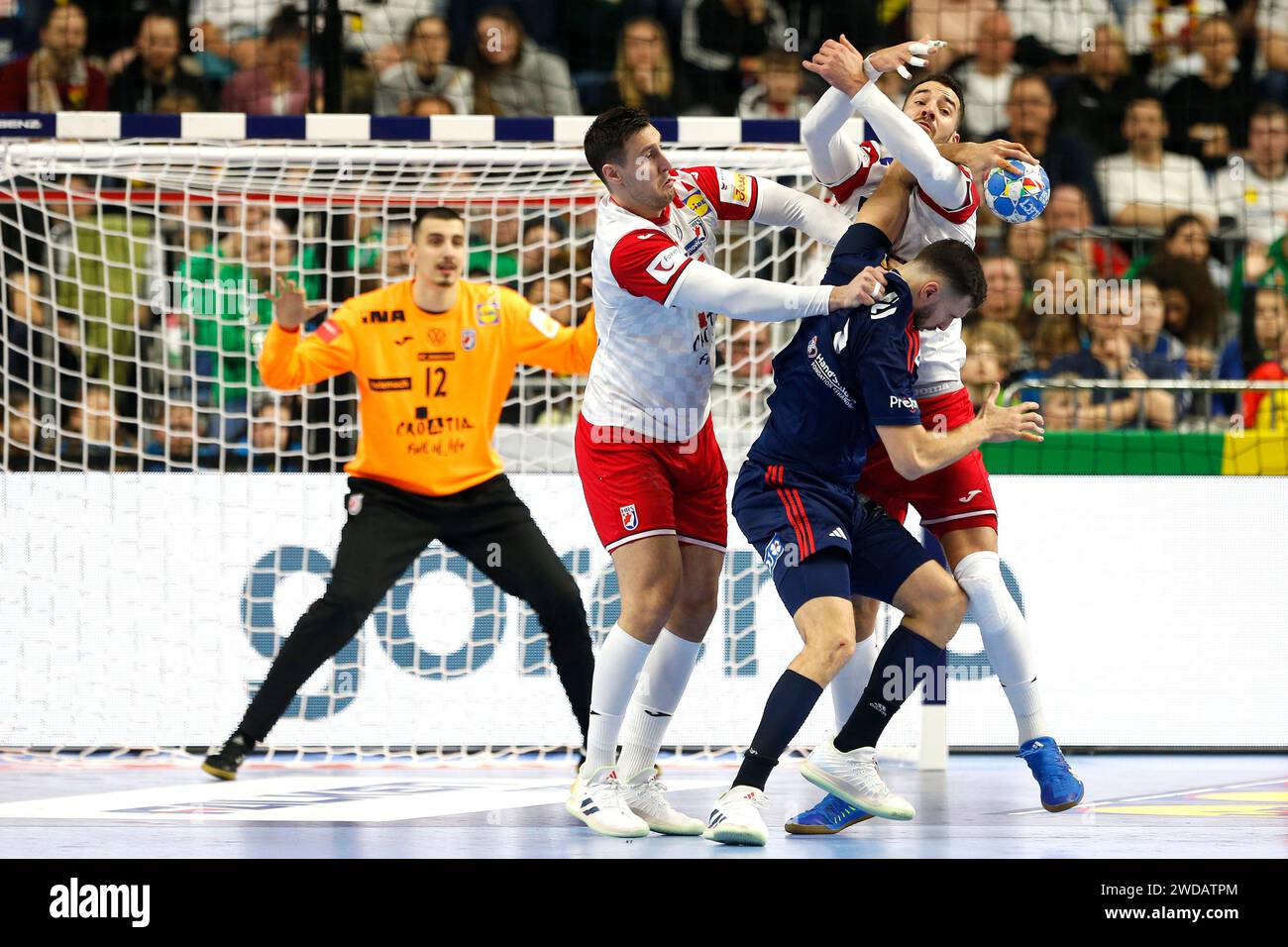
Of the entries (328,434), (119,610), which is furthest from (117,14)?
(119,610)

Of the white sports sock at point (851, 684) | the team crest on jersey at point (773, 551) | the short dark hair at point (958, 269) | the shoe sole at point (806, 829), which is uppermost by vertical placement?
the short dark hair at point (958, 269)

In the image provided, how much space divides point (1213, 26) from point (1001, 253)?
8.84ft

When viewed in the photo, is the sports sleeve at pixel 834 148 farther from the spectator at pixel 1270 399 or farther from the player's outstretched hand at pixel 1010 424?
the spectator at pixel 1270 399

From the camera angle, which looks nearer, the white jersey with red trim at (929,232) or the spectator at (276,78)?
the white jersey with red trim at (929,232)

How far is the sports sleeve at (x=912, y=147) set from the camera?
4.80m

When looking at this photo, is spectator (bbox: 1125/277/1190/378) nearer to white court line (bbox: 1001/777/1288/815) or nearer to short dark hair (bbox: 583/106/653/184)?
white court line (bbox: 1001/777/1288/815)

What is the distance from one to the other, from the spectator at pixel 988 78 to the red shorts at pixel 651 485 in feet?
19.2

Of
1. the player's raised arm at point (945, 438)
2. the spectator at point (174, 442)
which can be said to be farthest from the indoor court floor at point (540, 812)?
the spectator at point (174, 442)

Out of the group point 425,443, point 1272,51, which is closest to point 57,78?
point 425,443

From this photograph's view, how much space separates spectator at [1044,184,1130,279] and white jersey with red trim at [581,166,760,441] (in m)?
4.99

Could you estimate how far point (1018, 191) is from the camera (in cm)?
495

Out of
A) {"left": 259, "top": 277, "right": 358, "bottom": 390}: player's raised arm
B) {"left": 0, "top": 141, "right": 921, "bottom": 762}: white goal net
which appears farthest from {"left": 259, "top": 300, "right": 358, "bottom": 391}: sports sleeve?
{"left": 0, "top": 141, "right": 921, "bottom": 762}: white goal net

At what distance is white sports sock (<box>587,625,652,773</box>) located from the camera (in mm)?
5082
